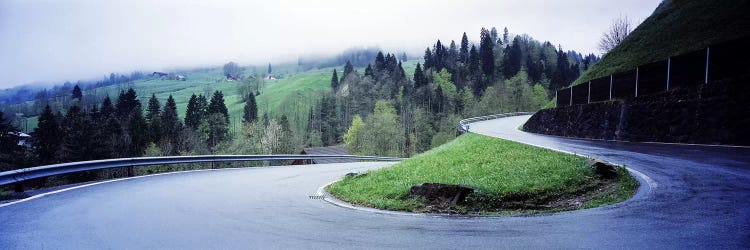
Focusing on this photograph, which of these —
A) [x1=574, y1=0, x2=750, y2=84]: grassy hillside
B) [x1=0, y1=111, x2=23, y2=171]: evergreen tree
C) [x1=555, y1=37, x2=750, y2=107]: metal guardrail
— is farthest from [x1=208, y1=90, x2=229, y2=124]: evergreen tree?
[x1=555, y1=37, x2=750, y2=107]: metal guardrail

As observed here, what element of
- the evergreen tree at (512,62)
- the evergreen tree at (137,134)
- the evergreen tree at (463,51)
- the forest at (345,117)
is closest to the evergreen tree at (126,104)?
the forest at (345,117)

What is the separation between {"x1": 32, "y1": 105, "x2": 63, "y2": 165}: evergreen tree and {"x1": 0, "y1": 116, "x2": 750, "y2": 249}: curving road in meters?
53.5

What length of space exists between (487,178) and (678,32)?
30.1 m

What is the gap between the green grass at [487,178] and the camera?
958 centimetres

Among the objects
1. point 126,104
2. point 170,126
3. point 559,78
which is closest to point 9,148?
point 170,126

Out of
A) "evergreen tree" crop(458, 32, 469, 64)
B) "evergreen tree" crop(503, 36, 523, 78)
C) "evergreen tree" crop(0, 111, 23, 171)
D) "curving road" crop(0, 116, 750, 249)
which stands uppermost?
"evergreen tree" crop(458, 32, 469, 64)

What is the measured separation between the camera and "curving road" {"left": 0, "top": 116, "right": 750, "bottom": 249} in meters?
6.25

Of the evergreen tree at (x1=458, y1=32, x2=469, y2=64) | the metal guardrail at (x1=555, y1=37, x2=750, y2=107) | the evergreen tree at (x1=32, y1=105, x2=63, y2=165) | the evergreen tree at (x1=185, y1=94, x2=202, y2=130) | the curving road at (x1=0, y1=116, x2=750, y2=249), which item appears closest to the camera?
the curving road at (x1=0, y1=116, x2=750, y2=249)

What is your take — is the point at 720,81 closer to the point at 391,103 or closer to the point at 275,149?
the point at 275,149

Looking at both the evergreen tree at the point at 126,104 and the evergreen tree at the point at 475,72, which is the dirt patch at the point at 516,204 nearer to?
the evergreen tree at the point at 126,104

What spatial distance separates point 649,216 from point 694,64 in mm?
16898

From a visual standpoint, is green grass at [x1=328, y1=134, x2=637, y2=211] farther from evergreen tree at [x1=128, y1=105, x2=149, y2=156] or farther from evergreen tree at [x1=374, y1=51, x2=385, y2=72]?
evergreen tree at [x1=374, y1=51, x2=385, y2=72]

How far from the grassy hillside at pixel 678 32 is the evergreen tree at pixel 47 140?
2350 inches

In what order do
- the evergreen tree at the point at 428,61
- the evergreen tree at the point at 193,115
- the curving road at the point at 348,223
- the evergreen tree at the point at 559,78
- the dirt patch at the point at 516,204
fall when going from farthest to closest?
1. the evergreen tree at the point at 428,61
2. the evergreen tree at the point at 559,78
3. the evergreen tree at the point at 193,115
4. the dirt patch at the point at 516,204
5. the curving road at the point at 348,223
